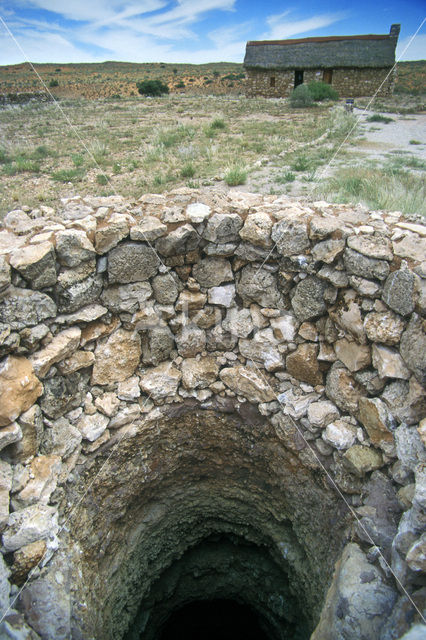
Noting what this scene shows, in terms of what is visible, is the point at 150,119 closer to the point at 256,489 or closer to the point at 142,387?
the point at 142,387

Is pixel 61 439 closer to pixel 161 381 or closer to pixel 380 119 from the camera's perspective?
pixel 161 381

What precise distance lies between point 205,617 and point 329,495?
3.63 metres

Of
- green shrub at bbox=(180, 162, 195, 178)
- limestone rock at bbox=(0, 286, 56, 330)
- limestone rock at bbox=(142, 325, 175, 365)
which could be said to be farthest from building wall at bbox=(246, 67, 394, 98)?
limestone rock at bbox=(0, 286, 56, 330)

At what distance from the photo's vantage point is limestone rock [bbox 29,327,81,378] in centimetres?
314

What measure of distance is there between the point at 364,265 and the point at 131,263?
6.89 feet

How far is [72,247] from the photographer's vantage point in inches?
125

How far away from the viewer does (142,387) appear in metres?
4.02

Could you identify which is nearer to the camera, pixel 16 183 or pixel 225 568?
pixel 225 568

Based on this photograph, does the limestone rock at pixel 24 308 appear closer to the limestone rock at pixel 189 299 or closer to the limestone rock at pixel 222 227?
the limestone rock at pixel 189 299

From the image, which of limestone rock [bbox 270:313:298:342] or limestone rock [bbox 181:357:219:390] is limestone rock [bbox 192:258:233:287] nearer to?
limestone rock [bbox 270:313:298:342]

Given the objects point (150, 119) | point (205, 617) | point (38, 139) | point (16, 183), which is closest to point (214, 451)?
point (205, 617)

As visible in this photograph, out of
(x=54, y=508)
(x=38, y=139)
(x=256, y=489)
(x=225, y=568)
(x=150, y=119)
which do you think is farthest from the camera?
(x=150, y=119)

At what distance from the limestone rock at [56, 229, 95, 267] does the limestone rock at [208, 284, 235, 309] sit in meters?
1.29

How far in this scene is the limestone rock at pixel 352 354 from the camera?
3.17m
